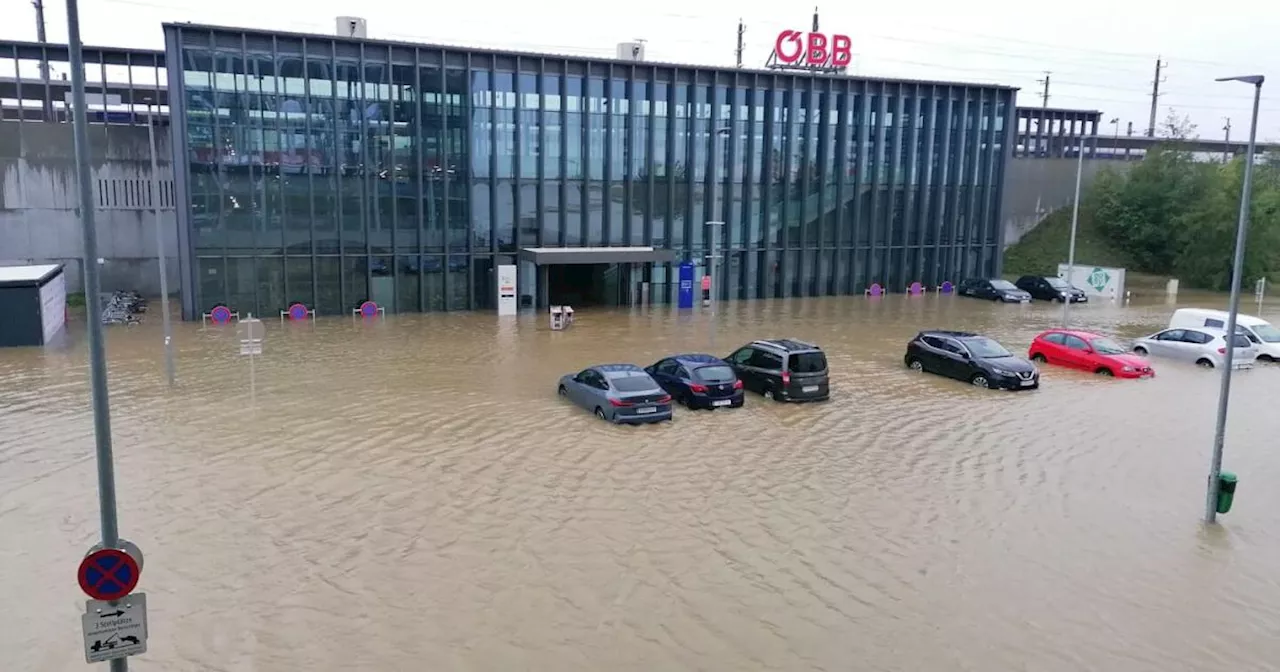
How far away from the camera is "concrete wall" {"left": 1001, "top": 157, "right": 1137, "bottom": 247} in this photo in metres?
58.4

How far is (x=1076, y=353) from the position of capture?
24688mm

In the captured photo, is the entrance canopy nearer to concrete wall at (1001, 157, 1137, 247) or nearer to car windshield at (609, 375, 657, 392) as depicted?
car windshield at (609, 375, 657, 392)

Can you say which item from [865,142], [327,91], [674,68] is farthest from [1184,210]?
[327,91]

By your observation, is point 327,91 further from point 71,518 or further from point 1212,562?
point 1212,562

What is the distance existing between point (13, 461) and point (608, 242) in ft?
86.9

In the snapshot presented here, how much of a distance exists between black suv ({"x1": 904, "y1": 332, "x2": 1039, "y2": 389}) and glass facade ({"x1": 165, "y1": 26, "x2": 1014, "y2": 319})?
969cm

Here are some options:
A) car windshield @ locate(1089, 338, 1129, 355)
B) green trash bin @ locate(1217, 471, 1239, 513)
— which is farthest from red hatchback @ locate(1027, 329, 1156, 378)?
green trash bin @ locate(1217, 471, 1239, 513)

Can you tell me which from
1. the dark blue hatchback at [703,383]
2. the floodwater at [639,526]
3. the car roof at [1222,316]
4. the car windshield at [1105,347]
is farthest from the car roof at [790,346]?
the car roof at [1222,316]

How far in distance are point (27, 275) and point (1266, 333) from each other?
37462mm

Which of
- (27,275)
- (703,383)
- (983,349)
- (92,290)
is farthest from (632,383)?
(27,275)

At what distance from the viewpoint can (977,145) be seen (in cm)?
4697

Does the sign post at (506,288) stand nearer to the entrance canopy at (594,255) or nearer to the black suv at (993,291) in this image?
the entrance canopy at (594,255)

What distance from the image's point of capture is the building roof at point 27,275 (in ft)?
83.1

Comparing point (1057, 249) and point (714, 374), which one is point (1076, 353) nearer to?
point (714, 374)
